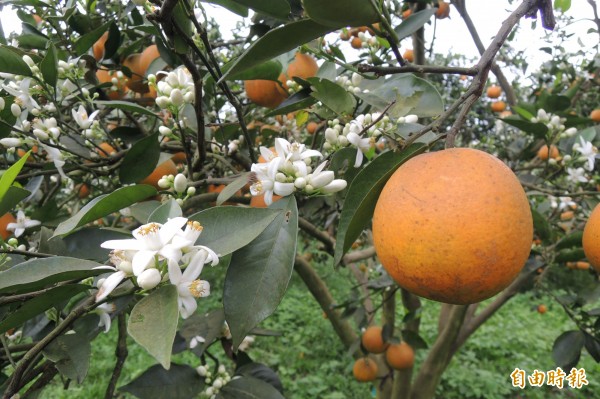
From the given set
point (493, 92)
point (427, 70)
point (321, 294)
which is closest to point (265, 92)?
point (427, 70)

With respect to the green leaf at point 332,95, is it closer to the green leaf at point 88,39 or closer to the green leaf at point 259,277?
the green leaf at point 259,277

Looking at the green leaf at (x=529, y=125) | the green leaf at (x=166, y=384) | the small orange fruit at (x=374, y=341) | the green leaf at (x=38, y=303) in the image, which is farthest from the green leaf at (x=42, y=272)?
the small orange fruit at (x=374, y=341)

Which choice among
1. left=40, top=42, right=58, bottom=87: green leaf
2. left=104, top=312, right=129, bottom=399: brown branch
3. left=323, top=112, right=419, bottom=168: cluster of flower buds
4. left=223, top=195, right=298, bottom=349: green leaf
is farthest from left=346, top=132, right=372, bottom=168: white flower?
left=104, top=312, right=129, bottom=399: brown branch

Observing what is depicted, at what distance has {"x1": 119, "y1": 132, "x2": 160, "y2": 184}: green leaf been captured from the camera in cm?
91

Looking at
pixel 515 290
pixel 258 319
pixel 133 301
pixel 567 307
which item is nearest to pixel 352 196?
pixel 258 319

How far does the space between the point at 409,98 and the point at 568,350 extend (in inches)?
43.1

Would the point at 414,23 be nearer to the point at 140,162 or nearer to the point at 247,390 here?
the point at 140,162

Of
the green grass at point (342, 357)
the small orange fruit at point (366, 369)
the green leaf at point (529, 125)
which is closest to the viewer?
the green leaf at point (529, 125)

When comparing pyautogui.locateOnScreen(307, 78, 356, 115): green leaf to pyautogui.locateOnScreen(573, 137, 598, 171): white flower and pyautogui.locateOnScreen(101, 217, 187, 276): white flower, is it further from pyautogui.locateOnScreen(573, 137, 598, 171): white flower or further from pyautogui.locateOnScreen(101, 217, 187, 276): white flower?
pyautogui.locateOnScreen(573, 137, 598, 171): white flower

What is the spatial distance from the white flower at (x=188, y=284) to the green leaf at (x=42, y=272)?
3.8 inches

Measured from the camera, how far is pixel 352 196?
2.02 ft

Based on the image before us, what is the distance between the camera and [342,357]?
11.7 feet

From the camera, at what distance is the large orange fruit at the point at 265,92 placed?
122 centimetres

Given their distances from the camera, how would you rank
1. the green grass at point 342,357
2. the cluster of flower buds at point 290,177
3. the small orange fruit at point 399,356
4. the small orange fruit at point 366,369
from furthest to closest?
the green grass at point 342,357 < the small orange fruit at point 366,369 < the small orange fruit at point 399,356 < the cluster of flower buds at point 290,177
